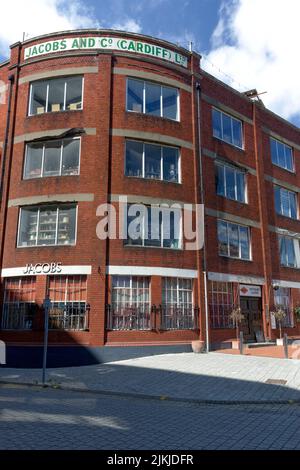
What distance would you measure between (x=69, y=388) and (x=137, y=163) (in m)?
10.7

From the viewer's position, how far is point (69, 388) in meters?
11.6

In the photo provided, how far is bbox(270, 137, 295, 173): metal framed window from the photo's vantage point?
26406 millimetres

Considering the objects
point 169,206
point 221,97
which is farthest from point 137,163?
point 221,97

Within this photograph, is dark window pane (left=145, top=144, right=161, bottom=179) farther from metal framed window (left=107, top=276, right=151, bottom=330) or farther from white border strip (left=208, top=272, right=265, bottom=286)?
white border strip (left=208, top=272, right=265, bottom=286)

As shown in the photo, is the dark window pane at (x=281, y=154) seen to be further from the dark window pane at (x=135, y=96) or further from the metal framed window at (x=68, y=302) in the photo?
the metal framed window at (x=68, y=302)

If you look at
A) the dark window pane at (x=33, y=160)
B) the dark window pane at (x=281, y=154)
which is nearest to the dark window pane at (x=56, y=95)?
the dark window pane at (x=33, y=160)

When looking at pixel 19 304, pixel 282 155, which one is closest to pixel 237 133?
pixel 282 155

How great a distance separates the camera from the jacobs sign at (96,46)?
1936 cm

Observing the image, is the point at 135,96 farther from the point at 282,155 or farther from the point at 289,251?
the point at 289,251

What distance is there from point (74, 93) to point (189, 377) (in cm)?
1379

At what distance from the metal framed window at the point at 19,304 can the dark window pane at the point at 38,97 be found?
8.07 metres

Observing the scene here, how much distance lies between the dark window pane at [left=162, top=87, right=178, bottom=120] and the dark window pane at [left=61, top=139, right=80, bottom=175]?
476 cm

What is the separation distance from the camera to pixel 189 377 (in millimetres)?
12789
